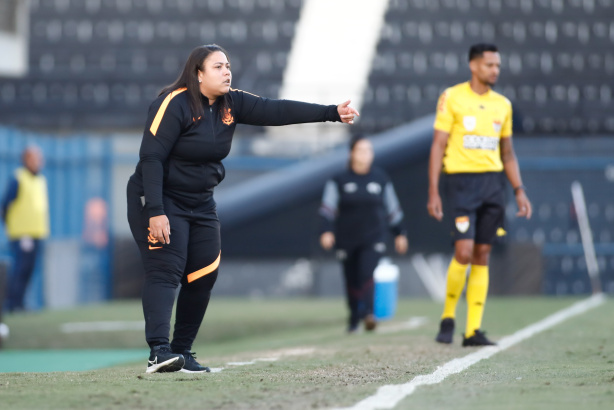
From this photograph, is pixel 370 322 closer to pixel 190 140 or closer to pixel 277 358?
pixel 277 358

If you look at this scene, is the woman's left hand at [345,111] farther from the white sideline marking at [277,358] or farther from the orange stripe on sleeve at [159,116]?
the white sideline marking at [277,358]

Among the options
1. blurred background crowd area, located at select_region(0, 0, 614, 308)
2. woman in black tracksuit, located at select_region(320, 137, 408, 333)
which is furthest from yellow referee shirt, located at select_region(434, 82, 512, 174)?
blurred background crowd area, located at select_region(0, 0, 614, 308)

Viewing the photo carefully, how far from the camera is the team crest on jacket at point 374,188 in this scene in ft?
32.7

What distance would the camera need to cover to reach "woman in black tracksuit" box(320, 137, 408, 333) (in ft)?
32.4

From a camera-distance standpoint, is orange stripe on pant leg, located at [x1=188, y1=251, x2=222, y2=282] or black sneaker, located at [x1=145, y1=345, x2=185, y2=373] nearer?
black sneaker, located at [x1=145, y1=345, x2=185, y2=373]

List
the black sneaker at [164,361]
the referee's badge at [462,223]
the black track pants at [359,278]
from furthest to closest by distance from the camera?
the black track pants at [359,278]
the referee's badge at [462,223]
the black sneaker at [164,361]

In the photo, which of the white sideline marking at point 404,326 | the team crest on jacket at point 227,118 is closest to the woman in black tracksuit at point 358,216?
the white sideline marking at point 404,326

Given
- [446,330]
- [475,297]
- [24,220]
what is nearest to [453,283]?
[475,297]

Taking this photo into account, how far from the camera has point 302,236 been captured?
693 inches

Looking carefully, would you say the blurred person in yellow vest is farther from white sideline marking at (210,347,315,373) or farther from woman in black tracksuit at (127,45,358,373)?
woman in black tracksuit at (127,45,358,373)

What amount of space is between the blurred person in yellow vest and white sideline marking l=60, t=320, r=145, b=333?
2.05 meters

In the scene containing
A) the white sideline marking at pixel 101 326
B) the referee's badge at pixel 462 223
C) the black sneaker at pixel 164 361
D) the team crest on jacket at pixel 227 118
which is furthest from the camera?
the white sideline marking at pixel 101 326

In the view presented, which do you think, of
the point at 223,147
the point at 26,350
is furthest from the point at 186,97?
the point at 26,350

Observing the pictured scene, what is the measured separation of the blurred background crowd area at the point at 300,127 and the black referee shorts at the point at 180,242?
9.95 m
